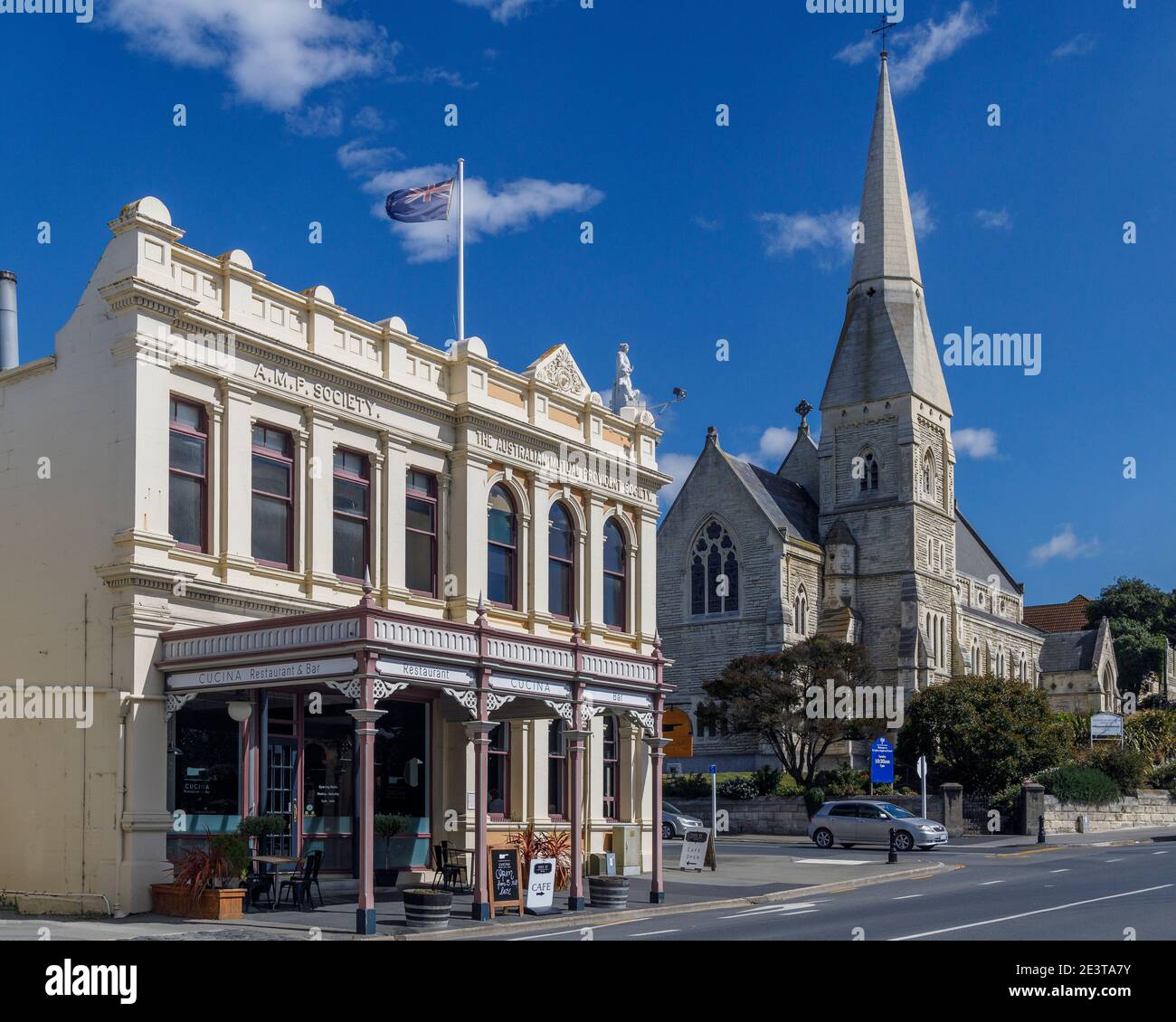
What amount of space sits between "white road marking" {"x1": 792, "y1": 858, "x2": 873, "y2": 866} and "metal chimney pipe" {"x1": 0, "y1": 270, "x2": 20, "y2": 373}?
21205 mm

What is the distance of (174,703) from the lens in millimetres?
21359

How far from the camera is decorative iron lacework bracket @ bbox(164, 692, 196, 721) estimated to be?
21266 mm

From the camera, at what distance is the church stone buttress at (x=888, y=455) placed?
7456cm

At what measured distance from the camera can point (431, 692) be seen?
25.9 meters

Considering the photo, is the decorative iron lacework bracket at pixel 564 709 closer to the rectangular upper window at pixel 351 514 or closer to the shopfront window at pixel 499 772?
the shopfront window at pixel 499 772

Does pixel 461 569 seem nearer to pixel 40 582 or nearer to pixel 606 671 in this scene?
pixel 606 671

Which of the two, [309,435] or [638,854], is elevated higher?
[309,435]

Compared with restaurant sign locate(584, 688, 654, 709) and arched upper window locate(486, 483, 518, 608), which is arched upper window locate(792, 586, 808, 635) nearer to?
arched upper window locate(486, 483, 518, 608)

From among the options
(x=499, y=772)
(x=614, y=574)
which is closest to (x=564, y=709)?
(x=499, y=772)

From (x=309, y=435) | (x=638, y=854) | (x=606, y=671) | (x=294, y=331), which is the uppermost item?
(x=294, y=331)

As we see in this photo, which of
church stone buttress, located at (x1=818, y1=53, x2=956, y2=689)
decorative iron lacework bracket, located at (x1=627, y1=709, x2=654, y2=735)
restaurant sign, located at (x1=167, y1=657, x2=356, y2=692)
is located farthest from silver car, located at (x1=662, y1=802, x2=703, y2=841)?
church stone buttress, located at (x1=818, y1=53, x2=956, y2=689)

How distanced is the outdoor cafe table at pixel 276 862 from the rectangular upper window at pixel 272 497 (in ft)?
15.4

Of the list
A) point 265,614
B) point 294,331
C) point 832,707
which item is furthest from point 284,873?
point 832,707

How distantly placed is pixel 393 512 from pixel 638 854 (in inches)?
357
